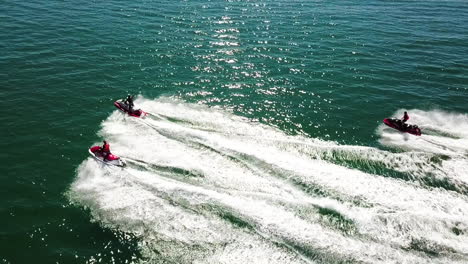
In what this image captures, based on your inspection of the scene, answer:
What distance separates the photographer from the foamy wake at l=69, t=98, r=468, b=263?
2359cm

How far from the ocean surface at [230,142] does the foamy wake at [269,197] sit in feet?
0.45

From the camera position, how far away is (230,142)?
3341cm

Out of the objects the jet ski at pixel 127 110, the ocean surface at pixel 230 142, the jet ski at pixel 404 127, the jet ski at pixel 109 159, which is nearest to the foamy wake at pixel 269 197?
the ocean surface at pixel 230 142

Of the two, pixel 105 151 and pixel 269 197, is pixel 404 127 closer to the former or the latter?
pixel 269 197

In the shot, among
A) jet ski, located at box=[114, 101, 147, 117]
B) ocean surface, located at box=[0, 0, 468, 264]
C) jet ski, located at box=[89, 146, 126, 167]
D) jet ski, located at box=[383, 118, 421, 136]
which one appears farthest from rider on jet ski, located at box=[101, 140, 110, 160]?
jet ski, located at box=[383, 118, 421, 136]

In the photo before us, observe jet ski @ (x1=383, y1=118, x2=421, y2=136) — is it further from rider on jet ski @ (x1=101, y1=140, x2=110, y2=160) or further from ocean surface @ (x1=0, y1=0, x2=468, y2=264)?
rider on jet ski @ (x1=101, y1=140, x2=110, y2=160)

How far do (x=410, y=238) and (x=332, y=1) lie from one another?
70.4 m

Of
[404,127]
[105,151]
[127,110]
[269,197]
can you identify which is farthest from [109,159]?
[404,127]

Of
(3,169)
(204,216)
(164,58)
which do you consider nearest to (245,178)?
(204,216)

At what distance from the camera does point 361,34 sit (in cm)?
6144

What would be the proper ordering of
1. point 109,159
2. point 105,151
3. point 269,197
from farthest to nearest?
point 105,151, point 109,159, point 269,197

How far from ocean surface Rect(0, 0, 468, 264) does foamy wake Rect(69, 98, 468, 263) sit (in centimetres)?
14

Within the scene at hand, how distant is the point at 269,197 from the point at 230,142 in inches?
327

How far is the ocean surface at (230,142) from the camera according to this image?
24.3 m
